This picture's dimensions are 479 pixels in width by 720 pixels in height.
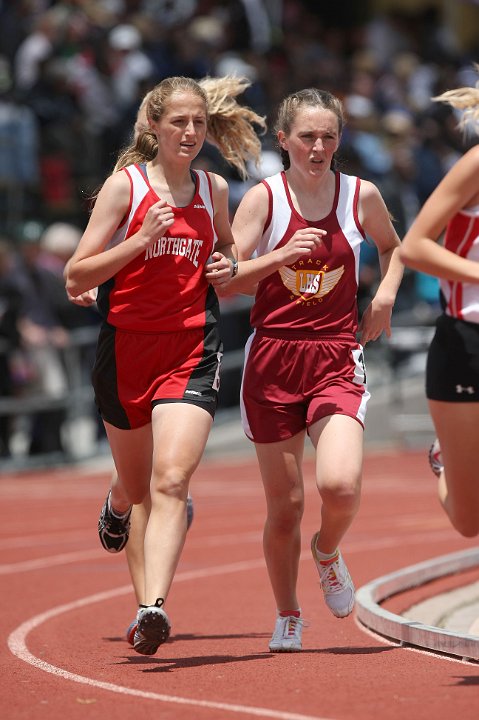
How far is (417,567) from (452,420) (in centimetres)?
354

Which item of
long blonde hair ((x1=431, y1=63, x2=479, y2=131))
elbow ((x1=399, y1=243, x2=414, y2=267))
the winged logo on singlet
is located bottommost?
the winged logo on singlet

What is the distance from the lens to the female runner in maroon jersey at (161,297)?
6914mm

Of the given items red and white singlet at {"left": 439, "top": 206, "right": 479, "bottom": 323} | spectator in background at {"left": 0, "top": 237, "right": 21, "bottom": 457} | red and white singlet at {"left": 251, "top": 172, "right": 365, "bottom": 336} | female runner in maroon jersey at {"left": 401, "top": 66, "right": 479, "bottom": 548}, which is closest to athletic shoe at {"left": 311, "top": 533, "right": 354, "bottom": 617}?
female runner in maroon jersey at {"left": 401, "top": 66, "right": 479, "bottom": 548}

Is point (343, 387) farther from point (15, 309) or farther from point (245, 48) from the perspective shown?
point (245, 48)

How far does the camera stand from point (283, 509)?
7.36m

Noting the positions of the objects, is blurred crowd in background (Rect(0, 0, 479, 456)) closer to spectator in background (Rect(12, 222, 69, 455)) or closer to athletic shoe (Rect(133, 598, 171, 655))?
spectator in background (Rect(12, 222, 69, 455))

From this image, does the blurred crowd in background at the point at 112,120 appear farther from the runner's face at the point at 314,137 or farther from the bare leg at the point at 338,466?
the bare leg at the point at 338,466

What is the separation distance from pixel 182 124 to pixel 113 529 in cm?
210

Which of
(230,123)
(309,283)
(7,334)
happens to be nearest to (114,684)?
(309,283)

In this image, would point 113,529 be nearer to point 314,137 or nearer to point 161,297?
point 161,297

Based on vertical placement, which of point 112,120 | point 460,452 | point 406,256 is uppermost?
point 112,120

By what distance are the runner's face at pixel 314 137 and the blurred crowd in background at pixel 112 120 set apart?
6118mm

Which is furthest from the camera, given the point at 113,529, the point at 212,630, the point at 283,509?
the point at 212,630

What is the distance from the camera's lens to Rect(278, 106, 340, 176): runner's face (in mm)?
7180
